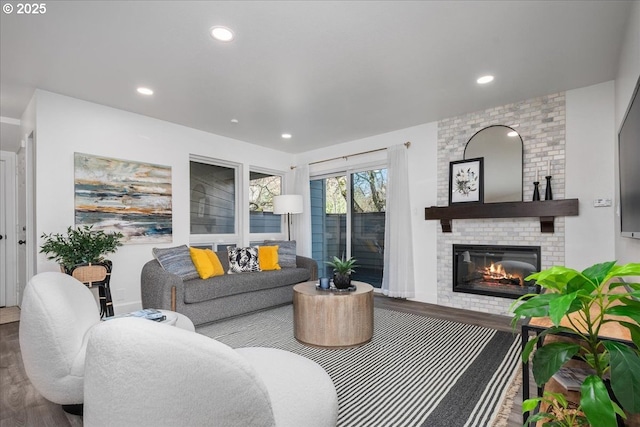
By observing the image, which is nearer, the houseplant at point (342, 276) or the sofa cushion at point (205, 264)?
the houseplant at point (342, 276)

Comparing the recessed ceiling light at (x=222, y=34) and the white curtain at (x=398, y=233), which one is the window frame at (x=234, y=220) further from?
the recessed ceiling light at (x=222, y=34)

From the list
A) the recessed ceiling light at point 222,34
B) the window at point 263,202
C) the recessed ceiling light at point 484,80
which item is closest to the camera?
the recessed ceiling light at point 222,34

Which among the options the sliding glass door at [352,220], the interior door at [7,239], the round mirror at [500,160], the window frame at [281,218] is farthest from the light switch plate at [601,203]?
the interior door at [7,239]

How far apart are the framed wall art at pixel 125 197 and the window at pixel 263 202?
1.54m

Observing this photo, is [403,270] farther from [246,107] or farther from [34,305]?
[34,305]

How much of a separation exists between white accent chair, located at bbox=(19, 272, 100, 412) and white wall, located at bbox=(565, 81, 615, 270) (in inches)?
171

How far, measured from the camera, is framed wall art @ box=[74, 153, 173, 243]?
356cm

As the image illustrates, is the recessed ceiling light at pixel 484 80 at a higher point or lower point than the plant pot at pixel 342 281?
higher

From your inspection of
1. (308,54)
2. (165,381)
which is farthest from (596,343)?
(308,54)

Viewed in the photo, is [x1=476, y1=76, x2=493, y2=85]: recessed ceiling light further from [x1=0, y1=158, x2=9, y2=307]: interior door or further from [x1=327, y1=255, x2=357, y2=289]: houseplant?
[x1=0, y1=158, x2=9, y2=307]: interior door

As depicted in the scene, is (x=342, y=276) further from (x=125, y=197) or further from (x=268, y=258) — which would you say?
(x=125, y=197)

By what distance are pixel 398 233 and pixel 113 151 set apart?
12.9 feet

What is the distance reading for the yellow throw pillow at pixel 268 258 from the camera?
173 inches

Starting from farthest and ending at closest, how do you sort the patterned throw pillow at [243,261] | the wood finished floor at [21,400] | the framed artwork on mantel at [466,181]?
the patterned throw pillow at [243,261] → the framed artwork on mantel at [466,181] → the wood finished floor at [21,400]
